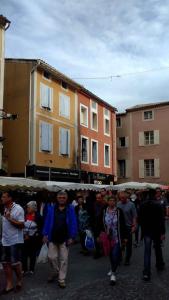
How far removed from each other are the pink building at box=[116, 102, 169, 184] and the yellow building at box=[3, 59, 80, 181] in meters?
13.6

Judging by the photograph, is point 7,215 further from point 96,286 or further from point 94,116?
point 94,116

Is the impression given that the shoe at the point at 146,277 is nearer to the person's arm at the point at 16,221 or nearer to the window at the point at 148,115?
the person's arm at the point at 16,221

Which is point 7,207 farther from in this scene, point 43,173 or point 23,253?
point 43,173

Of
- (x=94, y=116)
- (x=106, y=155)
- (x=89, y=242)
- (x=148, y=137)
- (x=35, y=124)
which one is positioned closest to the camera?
(x=89, y=242)

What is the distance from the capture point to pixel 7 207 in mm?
7543

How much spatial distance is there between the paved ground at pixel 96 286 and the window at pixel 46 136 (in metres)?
17.5

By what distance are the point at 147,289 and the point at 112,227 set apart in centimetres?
148

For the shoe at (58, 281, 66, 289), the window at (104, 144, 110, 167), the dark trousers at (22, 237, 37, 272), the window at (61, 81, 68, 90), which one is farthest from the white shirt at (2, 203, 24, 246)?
the window at (104, 144, 110, 167)

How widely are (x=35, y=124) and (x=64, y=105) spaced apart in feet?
13.7

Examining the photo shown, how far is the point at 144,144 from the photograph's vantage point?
4231 cm

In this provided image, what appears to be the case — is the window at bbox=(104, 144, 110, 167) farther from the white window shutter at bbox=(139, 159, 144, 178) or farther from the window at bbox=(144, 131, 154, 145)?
the window at bbox=(144, 131, 154, 145)

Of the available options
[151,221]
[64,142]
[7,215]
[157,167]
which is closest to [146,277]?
[151,221]

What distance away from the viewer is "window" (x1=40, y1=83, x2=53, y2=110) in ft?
90.0

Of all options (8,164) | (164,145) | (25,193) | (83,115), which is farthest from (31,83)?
(164,145)
